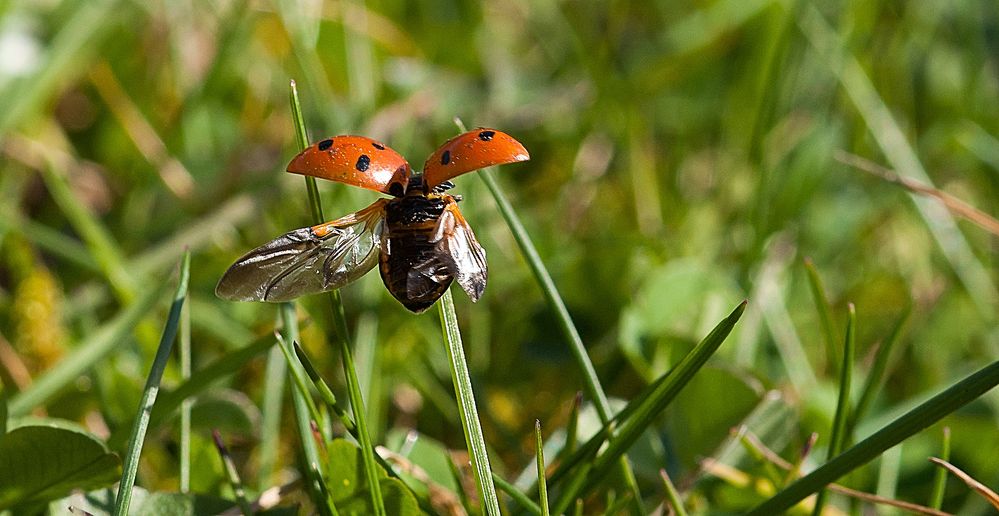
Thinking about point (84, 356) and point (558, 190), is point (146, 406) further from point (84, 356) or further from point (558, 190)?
point (558, 190)

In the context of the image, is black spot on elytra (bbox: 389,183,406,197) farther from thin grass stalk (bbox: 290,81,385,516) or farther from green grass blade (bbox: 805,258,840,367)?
green grass blade (bbox: 805,258,840,367)

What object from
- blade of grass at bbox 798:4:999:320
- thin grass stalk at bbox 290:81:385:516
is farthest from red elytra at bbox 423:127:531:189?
blade of grass at bbox 798:4:999:320

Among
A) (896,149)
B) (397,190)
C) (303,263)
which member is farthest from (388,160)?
(896,149)

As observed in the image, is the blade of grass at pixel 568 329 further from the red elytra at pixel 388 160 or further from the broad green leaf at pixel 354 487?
the broad green leaf at pixel 354 487

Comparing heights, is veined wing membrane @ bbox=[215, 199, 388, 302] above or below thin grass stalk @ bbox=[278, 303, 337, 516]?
above

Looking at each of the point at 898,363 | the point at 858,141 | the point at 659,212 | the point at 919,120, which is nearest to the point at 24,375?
the point at 659,212

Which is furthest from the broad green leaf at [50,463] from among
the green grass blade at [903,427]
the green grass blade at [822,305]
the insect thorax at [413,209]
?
the green grass blade at [822,305]

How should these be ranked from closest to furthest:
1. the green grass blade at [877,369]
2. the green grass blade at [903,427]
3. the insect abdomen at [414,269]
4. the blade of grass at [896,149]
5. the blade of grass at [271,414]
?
the green grass blade at [903,427], the insect abdomen at [414,269], the green grass blade at [877,369], the blade of grass at [271,414], the blade of grass at [896,149]

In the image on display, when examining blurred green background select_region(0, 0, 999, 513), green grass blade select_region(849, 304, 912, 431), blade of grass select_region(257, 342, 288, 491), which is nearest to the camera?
green grass blade select_region(849, 304, 912, 431)
